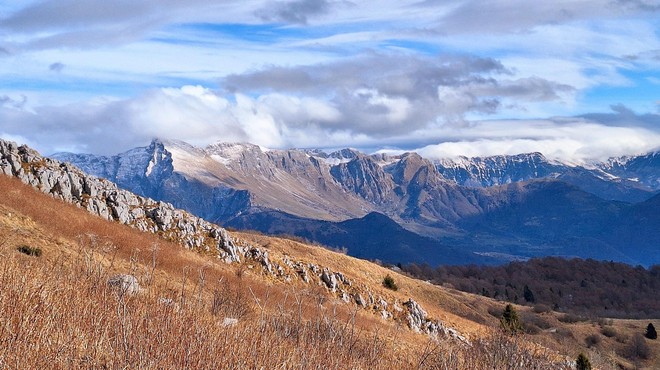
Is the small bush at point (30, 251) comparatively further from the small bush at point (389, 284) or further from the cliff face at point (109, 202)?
the small bush at point (389, 284)

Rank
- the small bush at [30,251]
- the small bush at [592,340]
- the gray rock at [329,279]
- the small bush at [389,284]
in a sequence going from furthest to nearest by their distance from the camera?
the small bush at [592,340], the small bush at [389,284], the gray rock at [329,279], the small bush at [30,251]

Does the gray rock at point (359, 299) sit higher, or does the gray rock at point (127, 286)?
the gray rock at point (127, 286)

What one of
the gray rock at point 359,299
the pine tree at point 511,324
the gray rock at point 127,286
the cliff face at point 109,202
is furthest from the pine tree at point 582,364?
the gray rock at point 127,286

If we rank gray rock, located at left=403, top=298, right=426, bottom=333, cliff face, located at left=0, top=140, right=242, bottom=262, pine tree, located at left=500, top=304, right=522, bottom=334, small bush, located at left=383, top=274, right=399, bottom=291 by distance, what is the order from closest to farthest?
1. pine tree, located at left=500, top=304, right=522, bottom=334
2. cliff face, located at left=0, top=140, right=242, bottom=262
3. gray rock, located at left=403, top=298, right=426, bottom=333
4. small bush, located at left=383, top=274, right=399, bottom=291

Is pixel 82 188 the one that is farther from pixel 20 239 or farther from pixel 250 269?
pixel 20 239

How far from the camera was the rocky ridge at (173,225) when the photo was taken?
150ft

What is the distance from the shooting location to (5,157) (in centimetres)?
4528

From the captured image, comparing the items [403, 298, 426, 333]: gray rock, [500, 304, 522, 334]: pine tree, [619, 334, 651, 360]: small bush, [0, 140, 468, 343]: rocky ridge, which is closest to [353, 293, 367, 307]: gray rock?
[0, 140, 468, 343]: rocky ridge

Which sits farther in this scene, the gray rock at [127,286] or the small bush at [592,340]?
the small bush at [592,340]

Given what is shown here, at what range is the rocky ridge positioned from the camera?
45625 millimetres

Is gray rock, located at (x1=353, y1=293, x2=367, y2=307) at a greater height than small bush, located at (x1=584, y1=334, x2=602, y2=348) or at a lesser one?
greater

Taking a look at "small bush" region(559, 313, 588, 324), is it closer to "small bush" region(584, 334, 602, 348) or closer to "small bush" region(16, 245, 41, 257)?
"small bush" region(584, 334, 602, 348)

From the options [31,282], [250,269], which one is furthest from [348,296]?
[31,282]

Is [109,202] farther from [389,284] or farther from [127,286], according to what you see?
[127,286]
